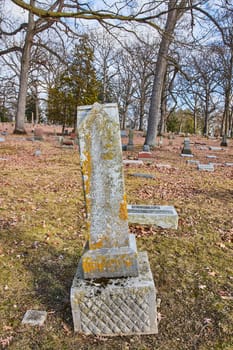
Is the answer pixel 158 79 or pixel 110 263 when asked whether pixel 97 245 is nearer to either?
pixel 110 263

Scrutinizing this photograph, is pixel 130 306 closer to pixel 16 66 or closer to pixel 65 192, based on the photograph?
pixel 65 192

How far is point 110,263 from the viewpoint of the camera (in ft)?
8.11

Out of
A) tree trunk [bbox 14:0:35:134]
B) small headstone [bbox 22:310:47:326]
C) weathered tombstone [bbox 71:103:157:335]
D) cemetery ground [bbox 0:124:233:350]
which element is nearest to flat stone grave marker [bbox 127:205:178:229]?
cemetery ground [bbox 0:124:233:350]

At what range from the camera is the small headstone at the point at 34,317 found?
248 cm

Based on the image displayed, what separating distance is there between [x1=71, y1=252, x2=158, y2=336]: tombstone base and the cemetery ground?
8 cm

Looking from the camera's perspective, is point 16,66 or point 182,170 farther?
point 16,66

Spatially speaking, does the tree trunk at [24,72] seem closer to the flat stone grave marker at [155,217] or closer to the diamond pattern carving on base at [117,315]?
the flat stone grave marker at [155,217]

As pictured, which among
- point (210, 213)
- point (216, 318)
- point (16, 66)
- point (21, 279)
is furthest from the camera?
point (16, 66)

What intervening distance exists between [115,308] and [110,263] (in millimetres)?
372

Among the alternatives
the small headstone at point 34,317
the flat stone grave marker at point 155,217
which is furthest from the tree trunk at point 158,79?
the small headstone at point 34,317

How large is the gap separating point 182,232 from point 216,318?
73.6 inches

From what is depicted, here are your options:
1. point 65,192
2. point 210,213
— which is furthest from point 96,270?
point 65,192

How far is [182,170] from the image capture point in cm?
961

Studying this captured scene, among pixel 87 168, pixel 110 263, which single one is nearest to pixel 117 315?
pixel 110 263
